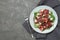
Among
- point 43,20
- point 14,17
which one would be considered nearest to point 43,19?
point 43,20

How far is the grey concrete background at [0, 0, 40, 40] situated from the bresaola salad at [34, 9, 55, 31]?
0.08 metres

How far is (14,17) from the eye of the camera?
1138mm

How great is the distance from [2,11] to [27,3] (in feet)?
0.53

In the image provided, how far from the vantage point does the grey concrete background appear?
1112 mm

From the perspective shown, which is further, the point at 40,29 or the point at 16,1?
the point at 16,1

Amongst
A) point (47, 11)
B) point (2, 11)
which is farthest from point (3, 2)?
point (47, 11)

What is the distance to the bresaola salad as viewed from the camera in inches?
41.6

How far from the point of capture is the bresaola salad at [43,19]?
41.6 inches

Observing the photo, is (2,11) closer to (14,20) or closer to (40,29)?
(14,20)

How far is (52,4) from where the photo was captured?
1116 mm

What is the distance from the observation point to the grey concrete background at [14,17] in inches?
43.8

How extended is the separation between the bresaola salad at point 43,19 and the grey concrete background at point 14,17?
0.08m

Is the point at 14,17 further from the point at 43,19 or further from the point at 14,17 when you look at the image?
the point at 43,19

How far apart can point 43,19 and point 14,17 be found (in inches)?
7.4
